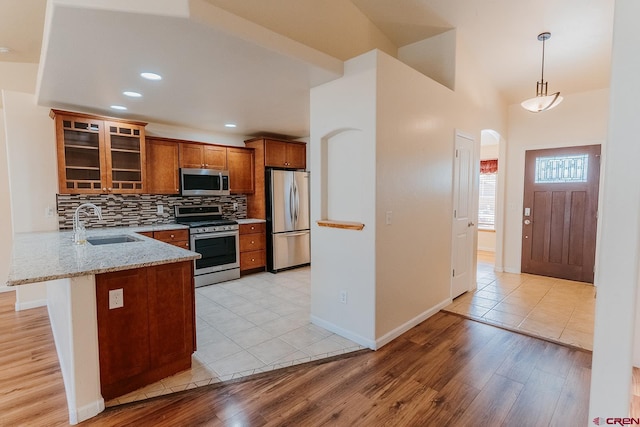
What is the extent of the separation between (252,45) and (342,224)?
1.61 m

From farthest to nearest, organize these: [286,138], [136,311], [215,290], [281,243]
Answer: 1. [286,138]
2. [281,243]
3. [215,290]
4. [136,311]

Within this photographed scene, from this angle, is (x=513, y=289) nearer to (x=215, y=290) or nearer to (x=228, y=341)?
(x=228, y=341)

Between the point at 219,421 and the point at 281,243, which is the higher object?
the point at 281,243

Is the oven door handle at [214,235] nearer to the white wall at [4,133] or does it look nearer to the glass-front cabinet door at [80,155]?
the glass-front cabinet door at [80,155]

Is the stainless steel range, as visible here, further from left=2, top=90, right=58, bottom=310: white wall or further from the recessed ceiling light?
the recessed ceiling light

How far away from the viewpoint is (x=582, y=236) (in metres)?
4.65

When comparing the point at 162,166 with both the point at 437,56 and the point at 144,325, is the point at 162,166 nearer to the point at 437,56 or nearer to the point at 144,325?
the point at 144,325

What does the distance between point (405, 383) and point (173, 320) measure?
1780 millimetres

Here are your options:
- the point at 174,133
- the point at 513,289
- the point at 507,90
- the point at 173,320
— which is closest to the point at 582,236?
the point at 513,289

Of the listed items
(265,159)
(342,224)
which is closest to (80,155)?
(265,159)

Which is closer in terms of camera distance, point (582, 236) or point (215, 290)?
point (215, 290)

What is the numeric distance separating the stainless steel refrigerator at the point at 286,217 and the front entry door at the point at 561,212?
12.4 feet

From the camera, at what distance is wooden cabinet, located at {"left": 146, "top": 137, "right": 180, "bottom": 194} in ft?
14.6

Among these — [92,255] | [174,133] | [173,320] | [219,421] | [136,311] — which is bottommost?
[219,421]
